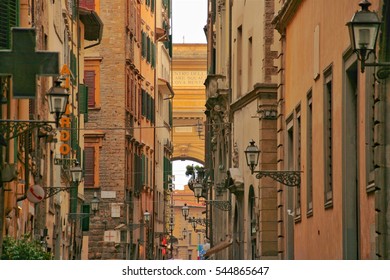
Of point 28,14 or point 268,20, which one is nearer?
point 28,14

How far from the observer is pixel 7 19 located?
21828 millimetres

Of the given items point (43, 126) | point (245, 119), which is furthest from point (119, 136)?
point (43, 126)

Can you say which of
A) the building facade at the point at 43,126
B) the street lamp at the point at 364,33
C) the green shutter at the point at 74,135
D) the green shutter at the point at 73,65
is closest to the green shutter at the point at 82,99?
the building facade at the point at 43,126

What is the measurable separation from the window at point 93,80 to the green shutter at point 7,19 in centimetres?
3253

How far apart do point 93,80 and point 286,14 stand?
1139 inches

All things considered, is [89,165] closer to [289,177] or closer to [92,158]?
[92,158]

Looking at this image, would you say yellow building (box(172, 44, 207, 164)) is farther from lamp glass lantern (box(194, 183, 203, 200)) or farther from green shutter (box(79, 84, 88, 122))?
green shutter (box(79, 84, 88, 122))

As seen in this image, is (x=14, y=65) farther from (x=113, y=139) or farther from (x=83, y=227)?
(x=113, y=139)

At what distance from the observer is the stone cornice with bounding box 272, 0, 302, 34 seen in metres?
26.4

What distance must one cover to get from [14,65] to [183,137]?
299ft

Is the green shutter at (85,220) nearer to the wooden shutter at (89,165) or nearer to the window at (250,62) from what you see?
the wooden shutter at (89,165)

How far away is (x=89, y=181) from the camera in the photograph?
55.0 metres

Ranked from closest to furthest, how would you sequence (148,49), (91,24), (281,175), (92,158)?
1. (281,175)
2. (91,24)
3. (92,158)
4. (148,49)

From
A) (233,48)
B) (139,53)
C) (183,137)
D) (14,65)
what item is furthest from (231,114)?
(183,137)
